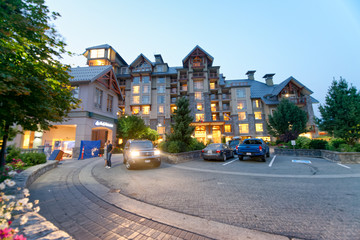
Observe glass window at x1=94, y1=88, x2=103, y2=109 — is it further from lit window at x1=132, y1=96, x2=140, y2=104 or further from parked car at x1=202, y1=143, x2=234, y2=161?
lit window at x1=132, y1=96, x2=140, y2=104

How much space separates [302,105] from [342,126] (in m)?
26.9

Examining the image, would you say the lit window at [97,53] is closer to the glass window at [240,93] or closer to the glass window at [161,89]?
the glass window at [161,89]

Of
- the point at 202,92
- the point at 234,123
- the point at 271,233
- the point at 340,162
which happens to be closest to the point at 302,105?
the point at 234,123

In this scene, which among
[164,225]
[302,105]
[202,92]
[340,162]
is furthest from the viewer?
[202,92]

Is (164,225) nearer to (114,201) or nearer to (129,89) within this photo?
(114,201)

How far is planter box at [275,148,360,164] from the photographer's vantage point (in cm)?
1070

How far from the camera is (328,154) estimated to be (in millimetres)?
12828

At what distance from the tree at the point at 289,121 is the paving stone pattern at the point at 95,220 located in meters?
23.3

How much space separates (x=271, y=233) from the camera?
9.09 feet

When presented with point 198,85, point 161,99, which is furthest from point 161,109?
point 198,85

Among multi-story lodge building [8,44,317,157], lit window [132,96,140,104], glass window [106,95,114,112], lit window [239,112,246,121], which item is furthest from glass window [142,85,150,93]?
lit window [239,112,246,121]

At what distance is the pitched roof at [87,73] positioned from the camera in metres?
16.9

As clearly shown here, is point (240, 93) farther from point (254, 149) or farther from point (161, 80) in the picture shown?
point (254, 149)

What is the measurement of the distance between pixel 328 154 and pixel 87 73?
27.8 metres
